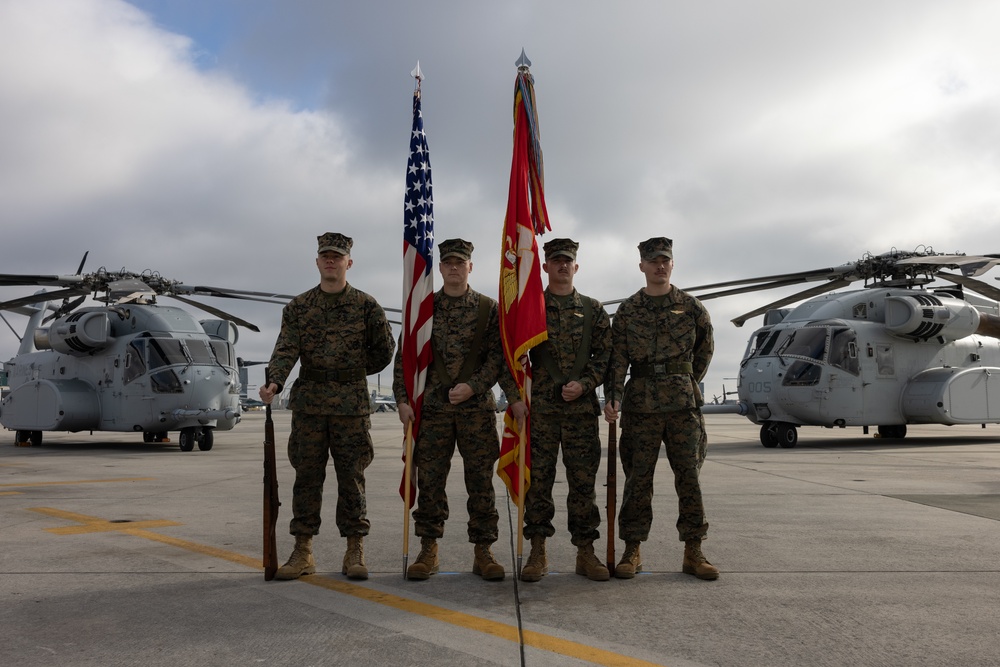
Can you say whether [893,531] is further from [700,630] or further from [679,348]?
[700,630]

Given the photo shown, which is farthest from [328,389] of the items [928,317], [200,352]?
[928,317]

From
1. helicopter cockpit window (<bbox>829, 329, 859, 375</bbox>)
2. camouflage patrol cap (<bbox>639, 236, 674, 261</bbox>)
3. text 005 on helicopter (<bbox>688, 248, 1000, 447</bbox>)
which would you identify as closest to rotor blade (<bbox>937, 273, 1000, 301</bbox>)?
text 005 on helicopter (<bbox>688, 248, 1000, 447</bbox>)

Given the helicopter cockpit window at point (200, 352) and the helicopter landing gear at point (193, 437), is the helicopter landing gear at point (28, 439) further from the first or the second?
the helicopter cockpit window at point (200, 352)

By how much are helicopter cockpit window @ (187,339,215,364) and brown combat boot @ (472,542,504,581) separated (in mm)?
12169

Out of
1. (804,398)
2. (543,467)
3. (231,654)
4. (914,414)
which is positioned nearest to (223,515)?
(543,467)

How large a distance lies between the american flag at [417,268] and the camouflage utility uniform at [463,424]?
0.20 feet

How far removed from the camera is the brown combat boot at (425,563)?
13.7 feet

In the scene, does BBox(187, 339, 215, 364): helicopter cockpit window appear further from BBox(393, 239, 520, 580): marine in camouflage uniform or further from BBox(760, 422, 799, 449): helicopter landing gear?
BBox(393, 239, 520, 580): marine in camouflage uniform

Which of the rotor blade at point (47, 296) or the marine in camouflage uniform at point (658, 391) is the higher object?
the rotor blade at point (47, 296)

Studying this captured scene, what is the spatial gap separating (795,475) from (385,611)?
7.25 m

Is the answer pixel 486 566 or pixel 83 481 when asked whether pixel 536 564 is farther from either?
pixel 83 481

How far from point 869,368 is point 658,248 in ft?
40.0

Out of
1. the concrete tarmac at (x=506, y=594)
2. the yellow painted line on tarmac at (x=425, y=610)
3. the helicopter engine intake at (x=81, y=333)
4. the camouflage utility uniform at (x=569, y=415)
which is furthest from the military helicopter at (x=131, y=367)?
the camouflage utility uniform at (x=569, y=415)

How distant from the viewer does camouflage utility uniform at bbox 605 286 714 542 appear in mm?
4438
